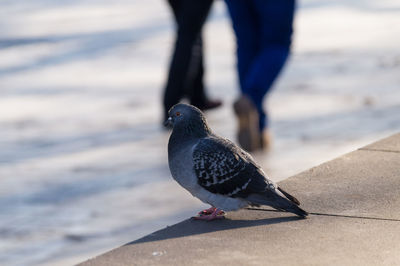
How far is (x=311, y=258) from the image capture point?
378cm

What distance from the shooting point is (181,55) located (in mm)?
8000

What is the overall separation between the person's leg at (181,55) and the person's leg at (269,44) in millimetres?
1179

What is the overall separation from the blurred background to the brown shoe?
0.37ft

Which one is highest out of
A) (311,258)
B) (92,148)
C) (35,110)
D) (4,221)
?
(35,110)

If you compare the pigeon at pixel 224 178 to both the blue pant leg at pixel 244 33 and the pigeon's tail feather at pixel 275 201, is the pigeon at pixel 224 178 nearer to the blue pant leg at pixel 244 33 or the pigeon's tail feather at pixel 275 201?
the pigeon's tail feather at pixel 275 201

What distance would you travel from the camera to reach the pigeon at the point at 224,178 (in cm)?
420

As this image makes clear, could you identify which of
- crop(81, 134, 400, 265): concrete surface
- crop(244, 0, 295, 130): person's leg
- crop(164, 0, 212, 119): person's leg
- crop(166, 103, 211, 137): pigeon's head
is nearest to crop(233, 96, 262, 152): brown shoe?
crop(244, 0, 295, 130): person's leg

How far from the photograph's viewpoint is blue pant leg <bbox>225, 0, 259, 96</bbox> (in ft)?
21.5

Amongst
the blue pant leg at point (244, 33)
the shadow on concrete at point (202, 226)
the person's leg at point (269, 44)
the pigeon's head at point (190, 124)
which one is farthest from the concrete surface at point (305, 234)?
the blue pant leg at point (244, 33)

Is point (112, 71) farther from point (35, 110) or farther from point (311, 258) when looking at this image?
point (311, 258)

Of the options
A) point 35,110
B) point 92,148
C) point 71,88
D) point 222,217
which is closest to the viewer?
point 222,217

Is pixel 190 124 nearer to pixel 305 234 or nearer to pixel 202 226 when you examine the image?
pixel 202 226

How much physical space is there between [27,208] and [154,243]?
7.38 ft

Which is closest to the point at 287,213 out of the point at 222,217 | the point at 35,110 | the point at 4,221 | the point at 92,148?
the point at 222,217
